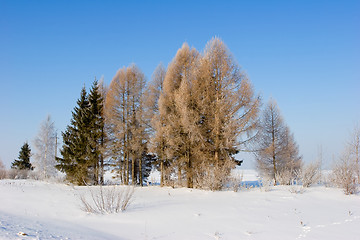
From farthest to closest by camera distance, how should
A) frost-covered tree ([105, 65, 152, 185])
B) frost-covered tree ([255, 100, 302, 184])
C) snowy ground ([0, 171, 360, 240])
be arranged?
frost-covered tree ([255, 100, 302, 184]), frost-covered tree ([105, 65, 152, 185]), snowy ground ([0, 171, 360, 240])

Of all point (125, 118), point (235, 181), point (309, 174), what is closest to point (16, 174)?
point (125, 118)

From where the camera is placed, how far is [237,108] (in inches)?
509

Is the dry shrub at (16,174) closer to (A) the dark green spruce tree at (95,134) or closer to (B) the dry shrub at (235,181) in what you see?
(A) the dark green spruce tree at (95,134)

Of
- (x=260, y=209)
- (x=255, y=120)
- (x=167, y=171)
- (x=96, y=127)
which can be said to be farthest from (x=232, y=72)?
(x=96, y=127)

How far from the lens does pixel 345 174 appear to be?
9539 mm

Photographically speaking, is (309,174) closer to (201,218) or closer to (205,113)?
(205,113)

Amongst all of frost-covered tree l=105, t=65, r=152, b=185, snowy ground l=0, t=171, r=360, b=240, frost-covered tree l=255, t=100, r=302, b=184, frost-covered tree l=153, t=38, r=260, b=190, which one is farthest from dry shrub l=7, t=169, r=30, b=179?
frost-covered tree l=255, t=100, r=302, b=184

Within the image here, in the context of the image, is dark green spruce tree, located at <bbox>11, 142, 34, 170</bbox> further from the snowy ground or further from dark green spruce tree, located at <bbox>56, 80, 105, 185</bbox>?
the snowy ground

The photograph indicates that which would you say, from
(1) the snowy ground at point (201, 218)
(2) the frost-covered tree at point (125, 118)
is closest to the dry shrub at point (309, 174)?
(1) the snowy ground at point (201, 218)

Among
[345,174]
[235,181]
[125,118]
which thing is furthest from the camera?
[125,118]

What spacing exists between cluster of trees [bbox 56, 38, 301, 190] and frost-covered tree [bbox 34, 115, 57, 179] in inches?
341

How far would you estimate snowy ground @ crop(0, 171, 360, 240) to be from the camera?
16.9 feet

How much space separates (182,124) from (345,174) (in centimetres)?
781

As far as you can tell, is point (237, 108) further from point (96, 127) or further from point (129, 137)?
point (96, 127)
